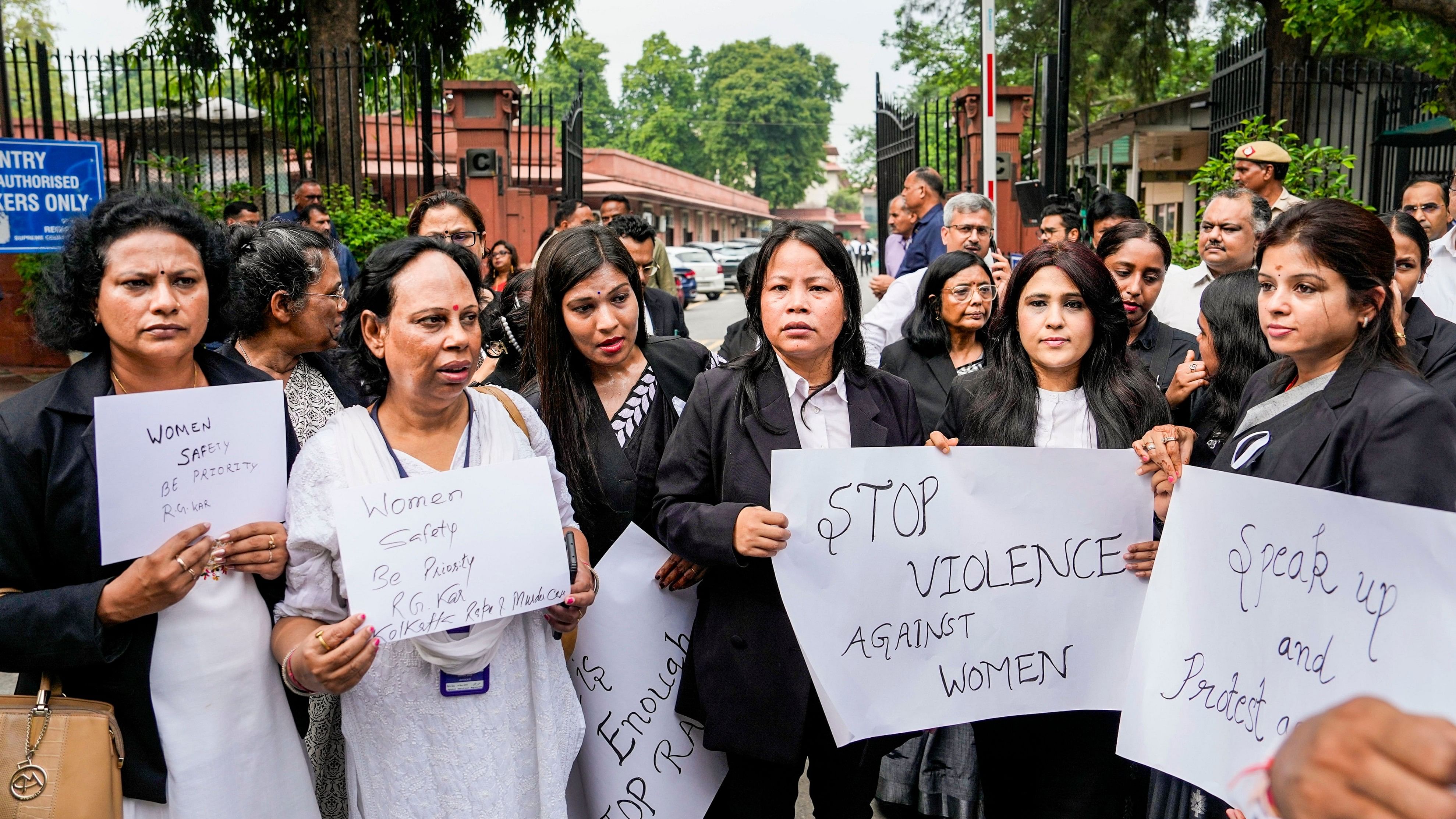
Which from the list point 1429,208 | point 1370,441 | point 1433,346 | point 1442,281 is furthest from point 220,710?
point 1429,208

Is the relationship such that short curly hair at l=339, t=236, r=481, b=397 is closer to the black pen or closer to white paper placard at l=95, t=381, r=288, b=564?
white paper placard at l=95, t=381, r=288, b=564

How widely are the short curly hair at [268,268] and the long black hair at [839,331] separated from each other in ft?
4.25

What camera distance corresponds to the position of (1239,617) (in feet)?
7.14

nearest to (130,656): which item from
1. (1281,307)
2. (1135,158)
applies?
(1281,307)

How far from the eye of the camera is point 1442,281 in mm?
5211

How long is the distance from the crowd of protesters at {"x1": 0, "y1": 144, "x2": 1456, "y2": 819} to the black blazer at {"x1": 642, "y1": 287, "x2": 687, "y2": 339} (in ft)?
6.08

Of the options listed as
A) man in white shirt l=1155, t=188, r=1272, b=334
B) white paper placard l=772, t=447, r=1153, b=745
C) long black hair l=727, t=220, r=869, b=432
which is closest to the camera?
white paper placard l=772, t=447, r=1153, b=745

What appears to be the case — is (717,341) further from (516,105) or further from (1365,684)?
(1365,684)

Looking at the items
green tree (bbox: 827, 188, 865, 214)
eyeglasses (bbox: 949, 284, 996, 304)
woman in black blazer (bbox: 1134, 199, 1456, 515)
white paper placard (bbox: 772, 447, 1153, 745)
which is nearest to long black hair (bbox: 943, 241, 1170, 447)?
white paper placard (bbox: 772, 447, 1153, 745)

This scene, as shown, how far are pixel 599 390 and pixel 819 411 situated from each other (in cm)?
70

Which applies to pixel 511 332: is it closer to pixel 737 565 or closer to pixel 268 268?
pixel 268 268

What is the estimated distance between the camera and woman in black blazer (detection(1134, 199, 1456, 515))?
6.77ft

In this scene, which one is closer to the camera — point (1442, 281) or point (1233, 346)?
point (1233, 346)

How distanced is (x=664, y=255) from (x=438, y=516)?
6.95 m
